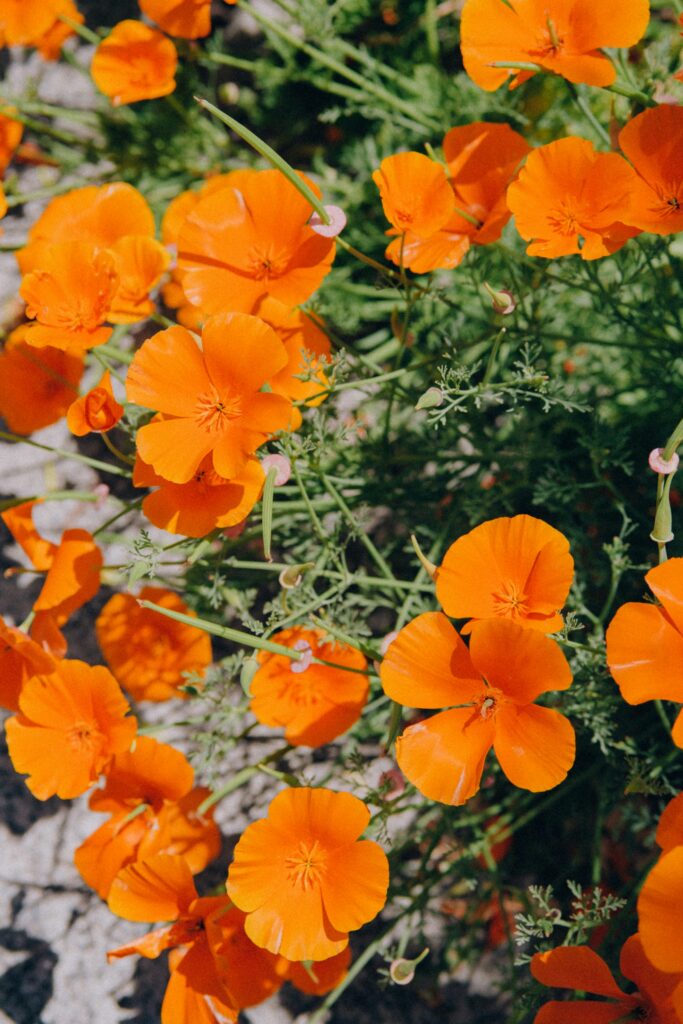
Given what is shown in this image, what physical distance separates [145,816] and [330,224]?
107 centimetres

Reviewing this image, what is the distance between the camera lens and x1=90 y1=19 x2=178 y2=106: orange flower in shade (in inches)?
63.6

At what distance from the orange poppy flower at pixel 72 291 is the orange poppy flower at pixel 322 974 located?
3.72 ft

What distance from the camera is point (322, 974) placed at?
1.45m

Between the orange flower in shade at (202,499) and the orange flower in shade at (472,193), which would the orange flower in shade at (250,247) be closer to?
the orange flower in shade at (472,193)

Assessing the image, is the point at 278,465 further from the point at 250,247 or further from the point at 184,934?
the point at 184,934

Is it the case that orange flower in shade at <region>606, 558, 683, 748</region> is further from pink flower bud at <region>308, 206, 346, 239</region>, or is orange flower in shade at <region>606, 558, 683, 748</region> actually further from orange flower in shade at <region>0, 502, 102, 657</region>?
orange flower in shade at <region>0, 502, 102, 657</region>

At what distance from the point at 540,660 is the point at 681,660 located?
18cm

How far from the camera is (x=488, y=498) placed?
1.49m

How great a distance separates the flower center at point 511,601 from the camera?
3.68 ft

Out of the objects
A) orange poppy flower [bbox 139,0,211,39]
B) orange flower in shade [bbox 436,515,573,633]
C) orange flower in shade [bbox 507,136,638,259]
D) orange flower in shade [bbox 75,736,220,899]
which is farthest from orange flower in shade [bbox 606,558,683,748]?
orange poppy flower [bbox 139,0,211,39]

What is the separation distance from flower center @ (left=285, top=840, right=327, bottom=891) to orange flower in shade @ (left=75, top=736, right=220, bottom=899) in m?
0.22

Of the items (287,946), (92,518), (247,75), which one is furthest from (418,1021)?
(247,75)

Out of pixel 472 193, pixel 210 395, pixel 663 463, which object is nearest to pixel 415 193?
pixel 472 193

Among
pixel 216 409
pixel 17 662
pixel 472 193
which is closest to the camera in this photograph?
pixel 216 409
